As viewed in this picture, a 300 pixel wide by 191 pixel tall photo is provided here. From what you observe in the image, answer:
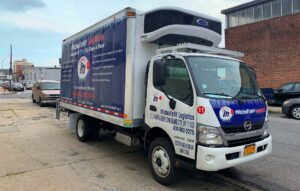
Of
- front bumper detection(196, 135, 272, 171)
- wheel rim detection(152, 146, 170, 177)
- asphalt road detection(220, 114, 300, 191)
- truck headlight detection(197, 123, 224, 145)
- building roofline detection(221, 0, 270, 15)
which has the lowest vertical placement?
asphalt road detection(220, 114, 300, 191)

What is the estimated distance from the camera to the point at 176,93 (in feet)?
17.1

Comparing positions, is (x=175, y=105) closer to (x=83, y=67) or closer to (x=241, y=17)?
(x=83, y=67)

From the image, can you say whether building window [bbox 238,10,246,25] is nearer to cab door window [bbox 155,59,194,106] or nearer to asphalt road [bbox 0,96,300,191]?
asphalt road [bbox 0,96,300,191]

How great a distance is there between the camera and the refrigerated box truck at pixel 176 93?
15.5 ft

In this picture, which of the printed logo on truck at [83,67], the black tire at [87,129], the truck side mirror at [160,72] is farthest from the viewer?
the black tire at [87,129]

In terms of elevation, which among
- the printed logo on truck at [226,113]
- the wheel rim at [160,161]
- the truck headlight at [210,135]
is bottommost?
the wheel rim at [160,161]

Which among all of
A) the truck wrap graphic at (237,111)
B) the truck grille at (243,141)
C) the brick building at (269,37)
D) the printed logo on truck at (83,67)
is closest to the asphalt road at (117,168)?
the truck grille at (243,141)

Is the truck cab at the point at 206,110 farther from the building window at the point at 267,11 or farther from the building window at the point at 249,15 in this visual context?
the building window at the point at 249,15

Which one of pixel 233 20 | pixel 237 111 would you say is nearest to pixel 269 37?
pixel 233 20

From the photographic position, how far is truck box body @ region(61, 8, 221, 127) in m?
6.12

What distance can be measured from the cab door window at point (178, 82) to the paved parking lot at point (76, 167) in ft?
5.21

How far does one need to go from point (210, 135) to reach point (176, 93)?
37.7 inches

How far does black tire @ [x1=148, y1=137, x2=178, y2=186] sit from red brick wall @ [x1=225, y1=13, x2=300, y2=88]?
19895mm

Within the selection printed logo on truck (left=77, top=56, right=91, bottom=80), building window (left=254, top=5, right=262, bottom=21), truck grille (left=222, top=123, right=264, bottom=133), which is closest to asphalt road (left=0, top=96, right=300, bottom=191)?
truck grille (left=222, top=123, right=264, bottom=133)
